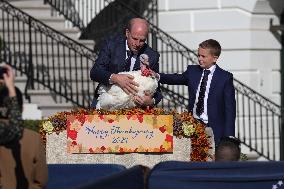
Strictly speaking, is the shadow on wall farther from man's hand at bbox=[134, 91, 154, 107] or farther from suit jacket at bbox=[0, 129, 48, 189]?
suit jacket at bbox=[0, 129, 48, 189]

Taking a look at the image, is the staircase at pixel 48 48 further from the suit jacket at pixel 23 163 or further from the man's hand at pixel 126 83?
the suit jacket at pixel 23 163

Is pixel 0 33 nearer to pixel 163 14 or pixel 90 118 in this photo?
pixel 163 14

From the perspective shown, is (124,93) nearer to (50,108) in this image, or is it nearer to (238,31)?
(50,108)

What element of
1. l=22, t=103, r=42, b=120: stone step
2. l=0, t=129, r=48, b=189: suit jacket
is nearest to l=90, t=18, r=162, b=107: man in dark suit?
l=0, t=129, r=48, b=189: suit jacket

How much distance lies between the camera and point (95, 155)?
10.8m

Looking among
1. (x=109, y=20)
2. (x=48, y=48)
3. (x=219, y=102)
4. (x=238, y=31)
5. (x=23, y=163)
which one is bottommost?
(x=23, y=163)

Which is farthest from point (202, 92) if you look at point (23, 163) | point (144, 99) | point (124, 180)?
point (23, 163)

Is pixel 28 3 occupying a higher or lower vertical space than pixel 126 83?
higher

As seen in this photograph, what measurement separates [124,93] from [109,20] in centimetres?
888

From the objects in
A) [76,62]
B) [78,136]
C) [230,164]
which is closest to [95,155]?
[78,136]

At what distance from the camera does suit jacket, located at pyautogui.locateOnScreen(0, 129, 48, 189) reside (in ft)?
24.5

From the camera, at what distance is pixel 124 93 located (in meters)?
10.5

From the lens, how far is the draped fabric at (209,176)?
29.7 ft

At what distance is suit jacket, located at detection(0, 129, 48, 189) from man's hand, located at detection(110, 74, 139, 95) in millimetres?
2867
